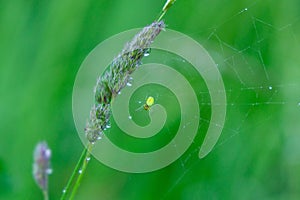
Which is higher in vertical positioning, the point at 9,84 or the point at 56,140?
the point at 9,84

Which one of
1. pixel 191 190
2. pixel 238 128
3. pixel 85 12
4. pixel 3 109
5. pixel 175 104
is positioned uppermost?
pixel 85 12

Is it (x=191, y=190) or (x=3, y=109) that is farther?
(x=3, y=109)

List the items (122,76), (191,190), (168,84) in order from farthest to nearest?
(168,84) → (191,190) → (122,76)

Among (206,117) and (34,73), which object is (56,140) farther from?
(206,117)

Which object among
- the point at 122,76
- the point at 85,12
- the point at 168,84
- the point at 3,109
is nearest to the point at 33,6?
the point at 85,12

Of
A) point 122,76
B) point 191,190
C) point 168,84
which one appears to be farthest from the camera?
point 168,84

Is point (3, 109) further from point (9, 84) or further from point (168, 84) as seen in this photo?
point (168, 84)
